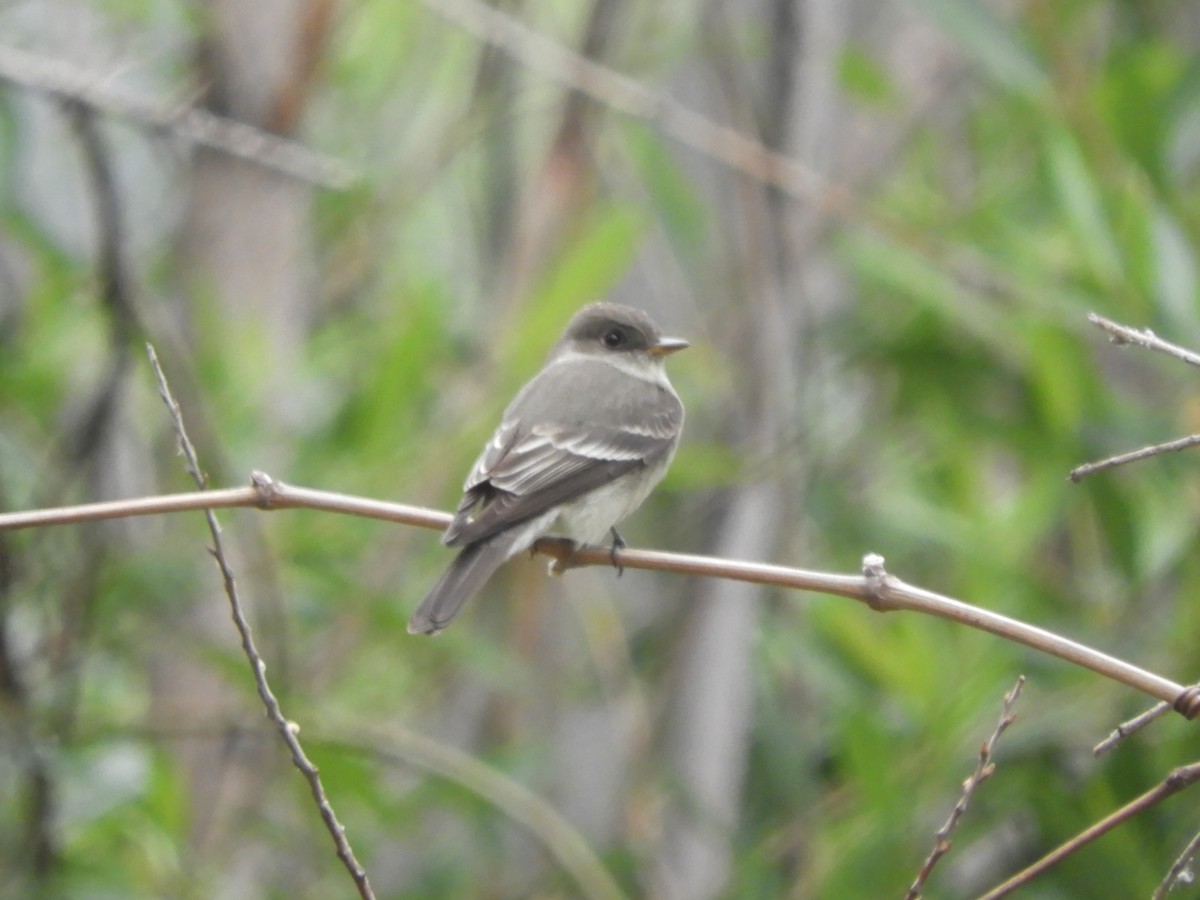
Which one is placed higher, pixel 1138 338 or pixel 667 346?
pixel 1138 338

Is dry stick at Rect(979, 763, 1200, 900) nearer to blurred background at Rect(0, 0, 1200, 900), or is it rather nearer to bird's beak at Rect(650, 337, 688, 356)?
blurred background at Rect(0, 0, 1200, 900)

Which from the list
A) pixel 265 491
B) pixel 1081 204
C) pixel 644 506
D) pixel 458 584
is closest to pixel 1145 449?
pixel 265 491

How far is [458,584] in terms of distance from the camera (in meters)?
3.07

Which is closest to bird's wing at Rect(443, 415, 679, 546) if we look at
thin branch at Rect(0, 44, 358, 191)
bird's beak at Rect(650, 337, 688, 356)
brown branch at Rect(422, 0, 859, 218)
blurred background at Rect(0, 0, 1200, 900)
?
bird's beak at Rect(650, 337, 688, 356)

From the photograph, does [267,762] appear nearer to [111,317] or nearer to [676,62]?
[111,317]

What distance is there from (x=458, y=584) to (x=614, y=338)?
4.99 ft

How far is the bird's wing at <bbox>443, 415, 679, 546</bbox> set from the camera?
3.29m

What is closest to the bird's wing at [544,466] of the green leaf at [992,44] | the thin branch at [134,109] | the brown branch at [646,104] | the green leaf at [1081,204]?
the thin branch at [134,109]

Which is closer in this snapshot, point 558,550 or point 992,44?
point 558,550

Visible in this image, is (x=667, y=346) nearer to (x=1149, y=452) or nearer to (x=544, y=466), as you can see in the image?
(x=544, y=466)

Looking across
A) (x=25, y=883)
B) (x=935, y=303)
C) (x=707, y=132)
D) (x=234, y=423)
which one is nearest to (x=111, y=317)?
(x=234, y=423)

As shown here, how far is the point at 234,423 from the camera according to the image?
412cm

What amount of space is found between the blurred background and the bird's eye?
0.62 feet

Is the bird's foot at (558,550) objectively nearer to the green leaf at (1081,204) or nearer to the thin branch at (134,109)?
the thin branch at (134,109)
